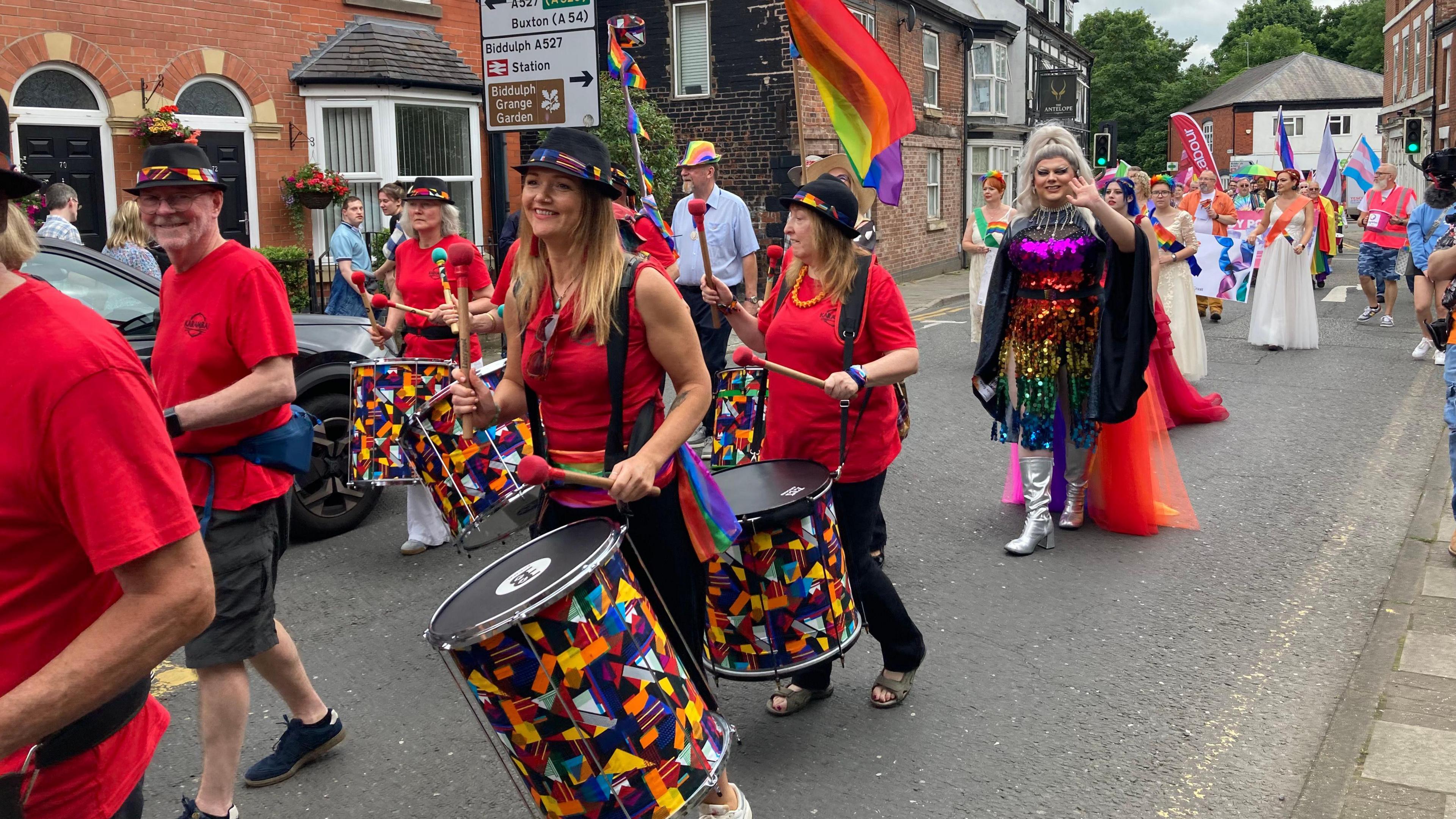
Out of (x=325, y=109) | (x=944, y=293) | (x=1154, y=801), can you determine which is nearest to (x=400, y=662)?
(x=1154, y=801)

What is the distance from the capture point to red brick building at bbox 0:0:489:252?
498 inches

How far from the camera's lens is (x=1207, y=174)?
16859mm

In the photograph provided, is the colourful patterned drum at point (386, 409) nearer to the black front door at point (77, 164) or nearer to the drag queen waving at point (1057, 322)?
the drag queen waving at point (1057, 322)

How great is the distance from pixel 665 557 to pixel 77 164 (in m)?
12.1

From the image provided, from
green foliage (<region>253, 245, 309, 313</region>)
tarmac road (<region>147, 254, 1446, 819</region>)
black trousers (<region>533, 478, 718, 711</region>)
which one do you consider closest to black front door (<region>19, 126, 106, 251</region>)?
green foliage (<region>253, 245, 309, 313</region>)

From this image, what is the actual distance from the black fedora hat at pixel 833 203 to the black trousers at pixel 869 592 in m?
0.89

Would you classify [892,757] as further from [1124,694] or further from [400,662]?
[400,662]

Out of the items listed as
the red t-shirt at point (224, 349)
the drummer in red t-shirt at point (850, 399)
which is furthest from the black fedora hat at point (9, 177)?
the drummer in red t-shirt at point (850, 399)

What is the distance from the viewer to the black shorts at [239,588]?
3.37 m

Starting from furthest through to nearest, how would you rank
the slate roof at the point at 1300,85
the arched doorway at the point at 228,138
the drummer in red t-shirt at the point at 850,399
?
the slate roof at the point at 1300,85 → the arched doorway at the point at 228,138 → the drummer in red t-shirt at the point at 850,399

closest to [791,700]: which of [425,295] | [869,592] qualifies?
[869,592]

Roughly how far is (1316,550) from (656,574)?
4.27 m

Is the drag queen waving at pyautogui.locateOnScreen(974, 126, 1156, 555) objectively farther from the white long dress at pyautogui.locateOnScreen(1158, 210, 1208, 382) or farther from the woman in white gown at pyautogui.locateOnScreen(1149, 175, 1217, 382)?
the woman in white gown at pyautogui.locateOnScreen(1149, 175, 1217, 382)

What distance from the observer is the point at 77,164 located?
12.9m
